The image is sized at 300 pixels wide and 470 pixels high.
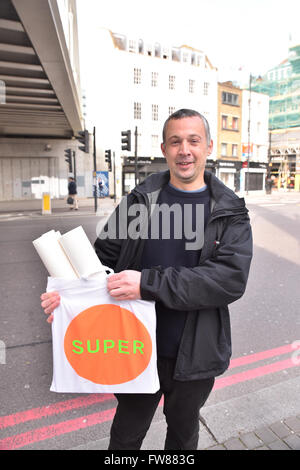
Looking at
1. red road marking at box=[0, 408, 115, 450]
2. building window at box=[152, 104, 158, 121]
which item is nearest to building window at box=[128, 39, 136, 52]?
building window at box=[152, 104, 158, 121]

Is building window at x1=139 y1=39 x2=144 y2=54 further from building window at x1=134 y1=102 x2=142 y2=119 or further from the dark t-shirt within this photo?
the dark t-shirt

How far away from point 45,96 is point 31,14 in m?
7.69

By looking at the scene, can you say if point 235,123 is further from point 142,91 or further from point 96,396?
point 96,396

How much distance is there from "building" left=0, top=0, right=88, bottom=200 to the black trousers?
6.36 m

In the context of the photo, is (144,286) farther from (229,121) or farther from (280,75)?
(280,75)

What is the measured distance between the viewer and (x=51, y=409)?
2.39 meters

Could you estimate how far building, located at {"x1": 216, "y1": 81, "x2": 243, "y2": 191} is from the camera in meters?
33.1

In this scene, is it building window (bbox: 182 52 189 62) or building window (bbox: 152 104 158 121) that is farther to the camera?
building window (bbox: 182 52 189 62)

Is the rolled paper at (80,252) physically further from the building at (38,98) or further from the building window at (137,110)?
the building window at (137,110)

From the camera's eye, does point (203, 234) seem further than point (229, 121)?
No

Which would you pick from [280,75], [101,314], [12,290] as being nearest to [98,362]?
[101,314]

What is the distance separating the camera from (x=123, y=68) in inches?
1129

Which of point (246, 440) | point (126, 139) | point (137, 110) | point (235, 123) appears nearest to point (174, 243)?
point (246, 440)

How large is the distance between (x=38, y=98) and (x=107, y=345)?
14.4 metres
